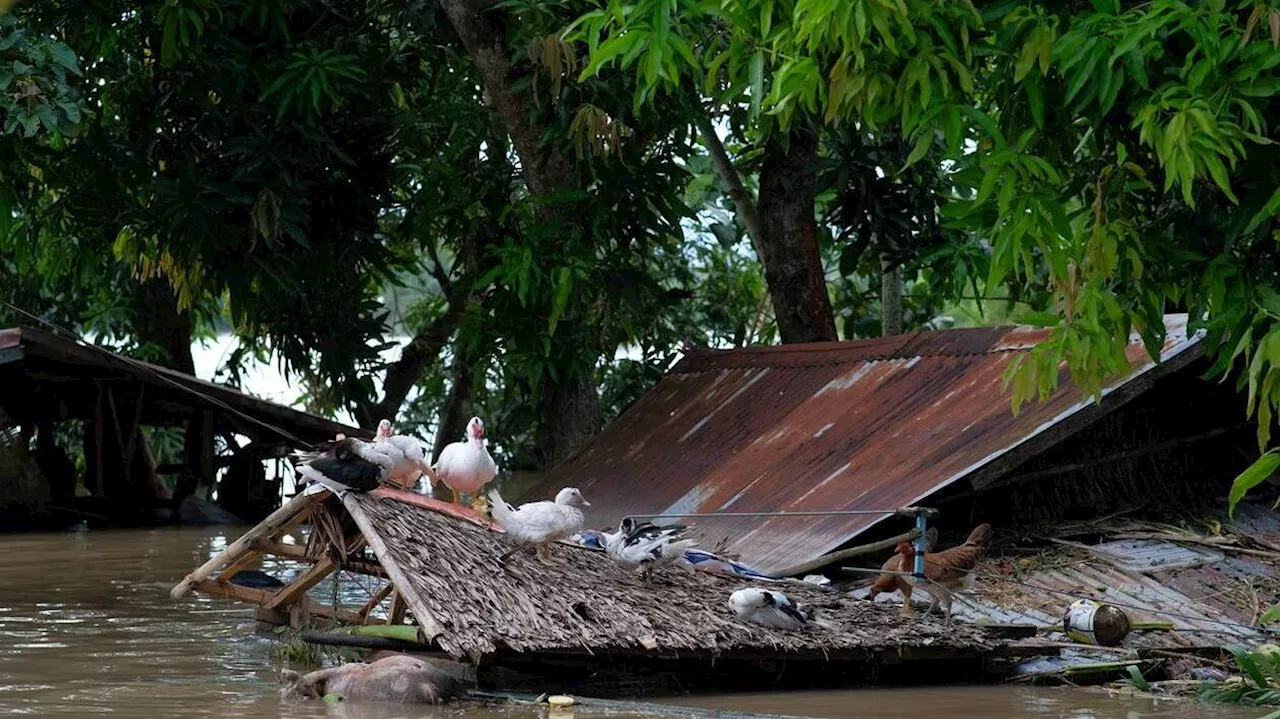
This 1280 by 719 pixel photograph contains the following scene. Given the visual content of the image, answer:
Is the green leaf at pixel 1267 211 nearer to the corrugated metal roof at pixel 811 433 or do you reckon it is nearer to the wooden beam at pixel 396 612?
the corrugated metal roof at pixel 811 433

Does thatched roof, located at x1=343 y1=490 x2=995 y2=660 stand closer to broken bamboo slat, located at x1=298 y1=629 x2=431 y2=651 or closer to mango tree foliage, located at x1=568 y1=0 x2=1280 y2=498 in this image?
broken bamboo slat, located at x1=298 y1=629 x2=431 y2=651

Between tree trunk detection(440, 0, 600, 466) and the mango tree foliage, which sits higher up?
tree trunk detection(440, 0, 600, 466)

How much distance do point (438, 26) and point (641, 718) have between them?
8.83 metres

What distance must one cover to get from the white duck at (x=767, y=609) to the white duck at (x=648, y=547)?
514 millimetres

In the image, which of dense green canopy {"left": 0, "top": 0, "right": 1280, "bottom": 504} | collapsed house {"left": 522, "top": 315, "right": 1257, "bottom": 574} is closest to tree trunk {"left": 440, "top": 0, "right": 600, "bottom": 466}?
dense green canopy {"left": 0, "top": 0, "right": 1280, "bottom": 504}

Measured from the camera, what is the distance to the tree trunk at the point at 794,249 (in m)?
15.7

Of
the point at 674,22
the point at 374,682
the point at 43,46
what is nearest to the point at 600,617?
the point at 374,682

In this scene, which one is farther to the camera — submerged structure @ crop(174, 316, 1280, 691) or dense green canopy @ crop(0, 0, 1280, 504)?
dense green canopy @ crop(0, 0, 1280, 504)

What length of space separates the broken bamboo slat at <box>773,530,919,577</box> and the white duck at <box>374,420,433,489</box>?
2.06 metres

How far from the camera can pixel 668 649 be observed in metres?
8.09

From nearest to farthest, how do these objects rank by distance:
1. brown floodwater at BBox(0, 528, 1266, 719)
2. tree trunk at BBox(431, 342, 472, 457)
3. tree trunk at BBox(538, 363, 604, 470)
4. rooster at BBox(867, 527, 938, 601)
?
brown floodwater at BBox(0, 528, 1266, 719), rooster at BBox(867, 527, 938, 601), tree trunk at BBox(538, 363, 604, 470), tree trunk at BBox(431, 342, 472, 457)

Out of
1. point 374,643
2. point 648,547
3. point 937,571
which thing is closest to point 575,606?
point 648,547

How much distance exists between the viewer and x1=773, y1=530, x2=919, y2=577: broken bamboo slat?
9407 millimetres

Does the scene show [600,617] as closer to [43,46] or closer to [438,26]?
[43,46]
